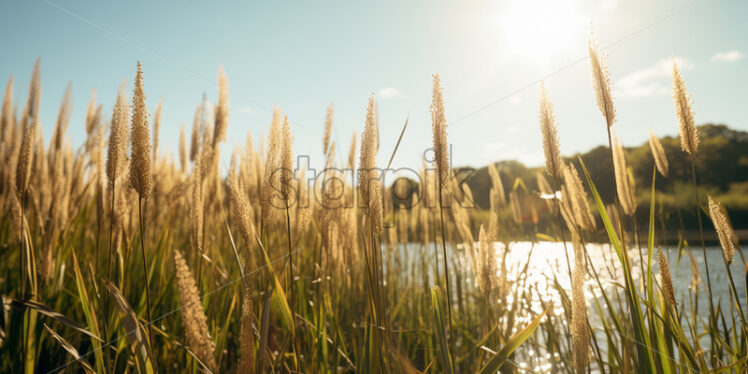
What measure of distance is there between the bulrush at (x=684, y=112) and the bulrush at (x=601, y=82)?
384 millimetres

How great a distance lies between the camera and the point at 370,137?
0.94m

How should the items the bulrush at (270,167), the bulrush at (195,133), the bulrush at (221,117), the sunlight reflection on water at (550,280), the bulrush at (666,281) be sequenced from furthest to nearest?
the bulrush at (195,133) < the bulrush at (221,117) < the sunlight reflection on water at (550,280) < the bulrush at (270,167) < the bulrush at (666,281)

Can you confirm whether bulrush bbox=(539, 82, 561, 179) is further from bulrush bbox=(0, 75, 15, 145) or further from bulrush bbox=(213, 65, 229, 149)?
bulrush bbox=(0, 75, 15, 145)

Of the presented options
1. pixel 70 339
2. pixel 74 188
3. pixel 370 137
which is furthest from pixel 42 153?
pixel 370 137

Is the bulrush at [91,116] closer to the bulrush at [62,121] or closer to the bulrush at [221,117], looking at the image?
the bulrush at [62,121]

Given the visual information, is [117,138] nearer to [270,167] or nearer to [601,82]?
[270,167]

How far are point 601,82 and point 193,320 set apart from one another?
1.21 m

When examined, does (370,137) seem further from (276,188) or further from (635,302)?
(635,302)

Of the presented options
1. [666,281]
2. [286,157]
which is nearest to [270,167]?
[286,157]

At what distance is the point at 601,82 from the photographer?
101 cm

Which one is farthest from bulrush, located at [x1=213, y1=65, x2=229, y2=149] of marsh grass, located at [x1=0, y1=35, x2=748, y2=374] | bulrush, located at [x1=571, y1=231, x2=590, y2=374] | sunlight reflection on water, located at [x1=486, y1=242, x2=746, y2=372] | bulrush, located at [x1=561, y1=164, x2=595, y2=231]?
bulrush, located at [x1=571, y1=231, x2=590, y2=374]

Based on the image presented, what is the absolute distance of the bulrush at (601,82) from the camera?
1.00 m

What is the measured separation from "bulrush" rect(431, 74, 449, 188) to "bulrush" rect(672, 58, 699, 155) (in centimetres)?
87

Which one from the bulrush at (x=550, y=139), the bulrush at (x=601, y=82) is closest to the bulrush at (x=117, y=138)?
the bulrush at (x=550, y=139)
